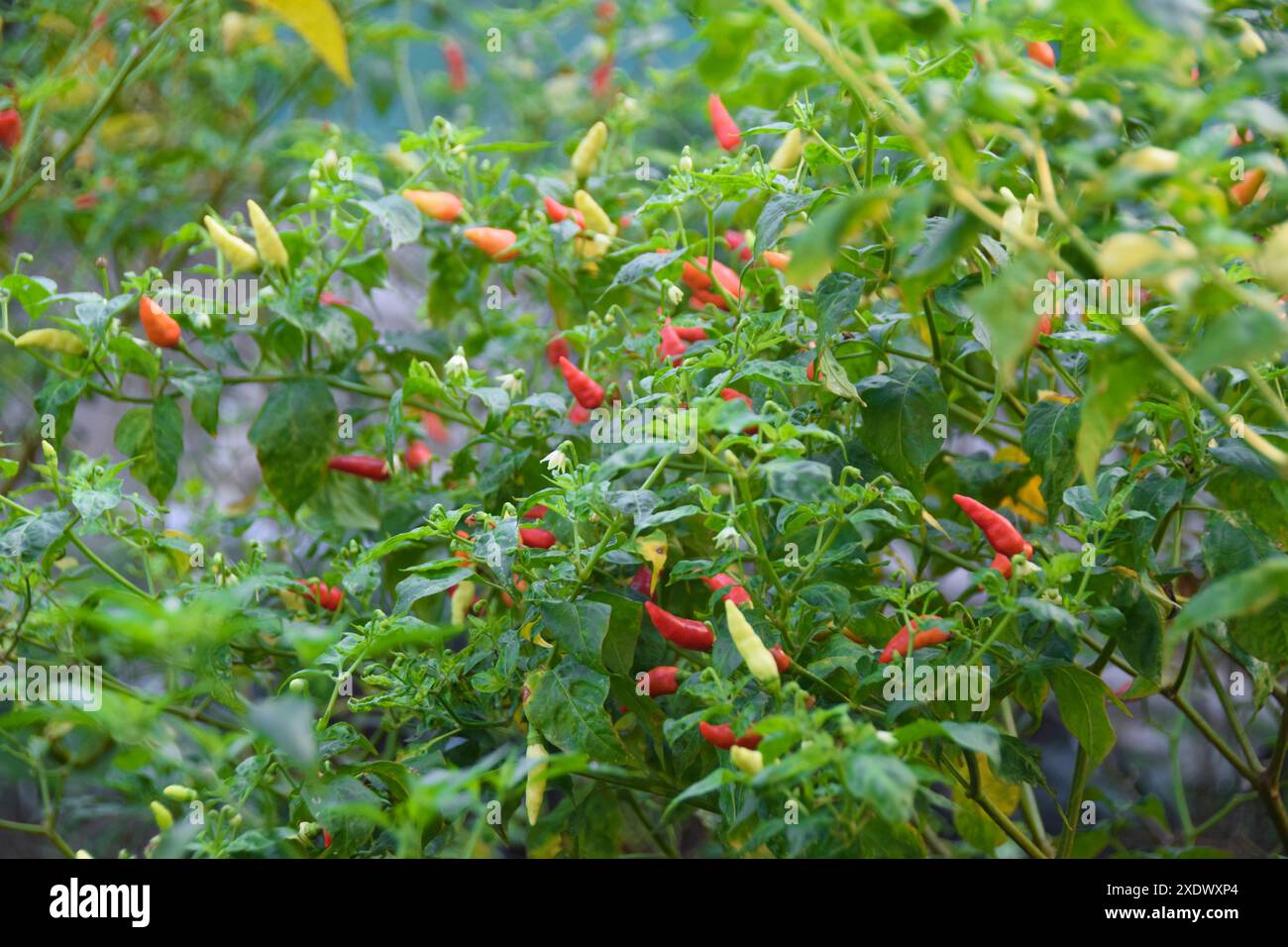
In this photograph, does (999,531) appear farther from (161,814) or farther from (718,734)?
(161,814)

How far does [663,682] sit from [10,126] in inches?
42.8

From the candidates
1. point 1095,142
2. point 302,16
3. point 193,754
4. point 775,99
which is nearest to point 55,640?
point 193,754

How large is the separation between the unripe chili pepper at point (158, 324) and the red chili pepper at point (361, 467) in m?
0.20

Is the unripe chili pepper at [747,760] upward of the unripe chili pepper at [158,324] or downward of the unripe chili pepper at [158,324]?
downward

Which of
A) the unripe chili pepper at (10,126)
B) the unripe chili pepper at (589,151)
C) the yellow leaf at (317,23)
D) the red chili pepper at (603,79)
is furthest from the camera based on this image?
the red chili pepper at (603,79)

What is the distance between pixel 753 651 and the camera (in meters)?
0.72

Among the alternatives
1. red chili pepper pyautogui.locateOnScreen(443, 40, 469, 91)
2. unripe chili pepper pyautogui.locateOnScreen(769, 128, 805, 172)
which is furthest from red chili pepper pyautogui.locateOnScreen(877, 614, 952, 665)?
red chili pepper pyautogui.locateOnScreen(443, 40, 469, 91)

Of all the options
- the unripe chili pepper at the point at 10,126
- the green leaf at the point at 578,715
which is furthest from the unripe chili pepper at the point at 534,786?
the unripe chili pepper at the point at 10,126

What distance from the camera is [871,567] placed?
0.99 metres

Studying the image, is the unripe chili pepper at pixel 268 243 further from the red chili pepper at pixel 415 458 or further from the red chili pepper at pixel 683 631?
the red chili pepper at pixel 683 631

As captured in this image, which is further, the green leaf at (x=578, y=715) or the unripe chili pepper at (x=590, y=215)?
the unripe chili pepper at (x=590, y=215)

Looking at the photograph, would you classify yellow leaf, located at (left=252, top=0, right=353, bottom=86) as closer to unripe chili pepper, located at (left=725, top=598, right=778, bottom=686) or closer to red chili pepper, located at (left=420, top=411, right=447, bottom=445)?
unripe chili pepper, located at (left=725, top=598, right=778, bottom=686)

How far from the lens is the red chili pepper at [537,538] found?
892 millimetres

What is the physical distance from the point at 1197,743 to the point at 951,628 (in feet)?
3.46
